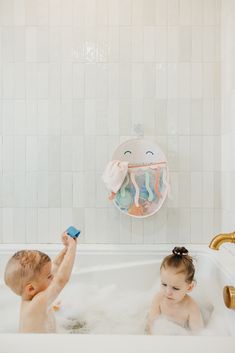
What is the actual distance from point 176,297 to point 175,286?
0.15 ft

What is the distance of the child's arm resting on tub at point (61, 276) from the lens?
1315mm

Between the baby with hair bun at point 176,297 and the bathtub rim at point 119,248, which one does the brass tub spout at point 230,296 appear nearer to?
the baby with hair bun at point 176,297

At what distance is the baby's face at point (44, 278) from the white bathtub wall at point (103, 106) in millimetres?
958

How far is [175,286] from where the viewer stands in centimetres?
160

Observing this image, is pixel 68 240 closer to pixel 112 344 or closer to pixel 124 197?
pixel 112 344

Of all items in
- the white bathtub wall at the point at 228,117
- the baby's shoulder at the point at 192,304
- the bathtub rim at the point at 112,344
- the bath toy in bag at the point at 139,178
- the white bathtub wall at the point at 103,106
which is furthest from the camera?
the white bathtub wall at the point at 103,106

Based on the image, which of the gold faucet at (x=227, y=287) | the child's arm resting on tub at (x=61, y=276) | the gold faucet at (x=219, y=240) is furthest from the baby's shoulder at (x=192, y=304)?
the child's arm resting on tub at (x=61, y=276)

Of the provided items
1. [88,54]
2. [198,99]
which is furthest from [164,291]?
[88,54]

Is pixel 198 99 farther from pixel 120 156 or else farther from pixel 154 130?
pixel 120 156

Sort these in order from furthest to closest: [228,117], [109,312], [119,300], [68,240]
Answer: [228,117] → [119,300] → [109,312] → [68,240]

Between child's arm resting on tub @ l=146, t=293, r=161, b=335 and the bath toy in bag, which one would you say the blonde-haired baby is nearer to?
child's arm resting on tub @ l=146, t=293, r=161, b=335

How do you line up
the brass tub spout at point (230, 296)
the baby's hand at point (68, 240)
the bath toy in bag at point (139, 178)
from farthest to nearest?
the bath toy in bag at point (139, 178)
the baby's hand at point (68, 240)
the brass tub spout at point (230, 296)

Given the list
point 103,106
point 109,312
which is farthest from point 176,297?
point 103,106

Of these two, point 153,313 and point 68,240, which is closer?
point 68,240
